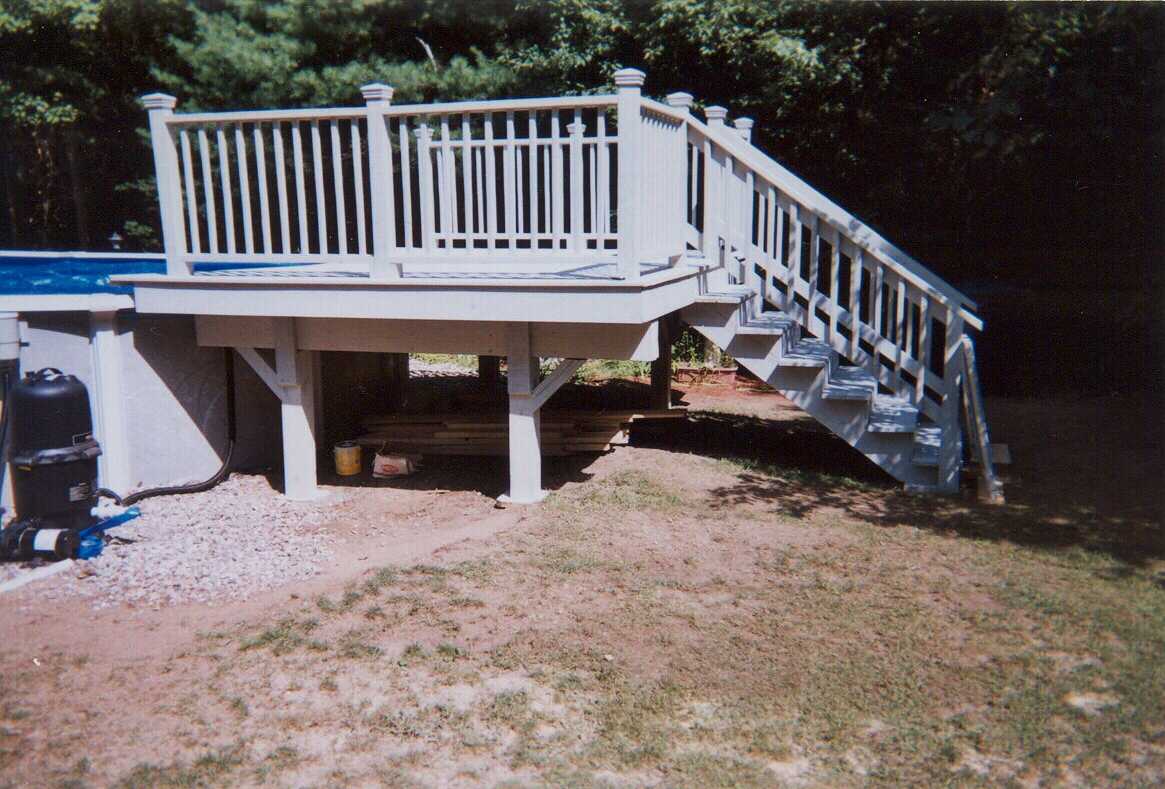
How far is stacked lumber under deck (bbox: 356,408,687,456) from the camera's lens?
752cm

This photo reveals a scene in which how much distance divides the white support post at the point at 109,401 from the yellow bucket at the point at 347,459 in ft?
4.94

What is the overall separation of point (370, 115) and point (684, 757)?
414 centimetres

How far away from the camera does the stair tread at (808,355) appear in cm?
627

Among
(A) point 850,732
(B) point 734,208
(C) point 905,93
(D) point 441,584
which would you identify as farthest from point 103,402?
(C) point 905,93

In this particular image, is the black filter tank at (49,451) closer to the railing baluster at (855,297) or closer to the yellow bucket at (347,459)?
the yellow bucket at (347,459)

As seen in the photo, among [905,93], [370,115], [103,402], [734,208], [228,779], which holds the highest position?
[905,93]

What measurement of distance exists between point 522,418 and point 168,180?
9.20 feet

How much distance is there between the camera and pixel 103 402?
614cm

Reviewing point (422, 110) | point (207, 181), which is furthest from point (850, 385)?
point (207, 181)

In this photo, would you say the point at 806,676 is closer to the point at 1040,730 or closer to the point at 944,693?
the point at 944,693

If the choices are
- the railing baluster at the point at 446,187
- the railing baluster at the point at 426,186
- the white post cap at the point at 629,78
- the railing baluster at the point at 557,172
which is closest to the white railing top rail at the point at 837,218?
the railing baluster at the point at 557,172

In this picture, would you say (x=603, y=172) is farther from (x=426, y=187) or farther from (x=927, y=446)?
(x=927, y=446)

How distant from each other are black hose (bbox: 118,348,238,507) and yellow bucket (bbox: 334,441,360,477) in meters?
0.76

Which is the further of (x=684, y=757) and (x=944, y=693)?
(x=944, y=693)
